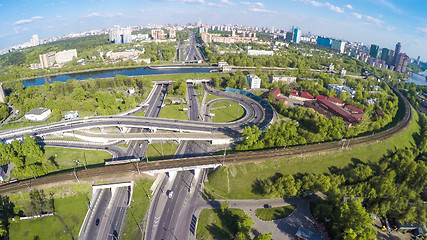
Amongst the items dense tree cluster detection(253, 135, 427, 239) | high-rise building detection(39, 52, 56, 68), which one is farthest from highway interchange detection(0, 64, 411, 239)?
high-rise building detection(39, 52, 56, 68)

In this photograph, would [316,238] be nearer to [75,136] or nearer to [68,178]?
[68,178]

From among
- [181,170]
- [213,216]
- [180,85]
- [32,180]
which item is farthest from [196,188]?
[180,85]

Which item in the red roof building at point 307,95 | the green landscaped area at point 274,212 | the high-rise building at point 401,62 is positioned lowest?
the green landscaped area at point 274,212

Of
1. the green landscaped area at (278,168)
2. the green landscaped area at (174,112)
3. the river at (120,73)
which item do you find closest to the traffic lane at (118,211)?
the green landscaped area at (278,168)

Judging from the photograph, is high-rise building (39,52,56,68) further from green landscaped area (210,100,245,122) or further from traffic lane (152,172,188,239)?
traffic lane (152,172,188,239)

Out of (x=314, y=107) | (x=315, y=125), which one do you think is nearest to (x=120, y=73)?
(x=314, y=107)

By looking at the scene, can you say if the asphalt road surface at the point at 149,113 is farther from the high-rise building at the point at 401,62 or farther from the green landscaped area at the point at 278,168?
the high-rise building at the point at 401,62
